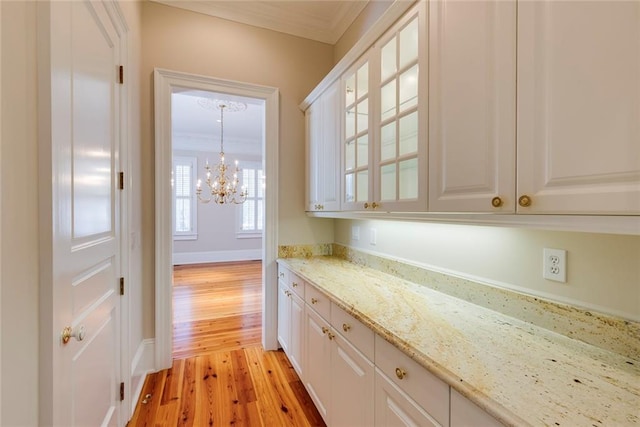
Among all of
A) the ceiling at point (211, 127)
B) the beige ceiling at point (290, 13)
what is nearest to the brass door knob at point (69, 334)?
the beige ceiling at point (290, 13)

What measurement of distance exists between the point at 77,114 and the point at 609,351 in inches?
80.3

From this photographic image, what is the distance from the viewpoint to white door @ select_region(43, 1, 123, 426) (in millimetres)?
Answer: 916

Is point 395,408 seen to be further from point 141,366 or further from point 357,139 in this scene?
point 141,366

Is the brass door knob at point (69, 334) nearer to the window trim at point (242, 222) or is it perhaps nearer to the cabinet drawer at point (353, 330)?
the cabinet drawer at point (353, 330)

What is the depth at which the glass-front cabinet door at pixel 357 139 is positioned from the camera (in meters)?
1.64

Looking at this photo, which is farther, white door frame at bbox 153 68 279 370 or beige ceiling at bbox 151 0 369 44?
beige ceiling at bbox 151 0 369 44

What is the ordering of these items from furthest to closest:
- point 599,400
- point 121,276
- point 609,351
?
point 121,276, point 609,351, point 599,400

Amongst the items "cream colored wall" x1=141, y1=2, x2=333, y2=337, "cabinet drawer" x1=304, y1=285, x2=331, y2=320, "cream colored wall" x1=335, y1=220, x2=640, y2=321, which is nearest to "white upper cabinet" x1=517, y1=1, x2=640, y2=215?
"cream colored wall" x1=335, y1=220, x2=640, y2=321

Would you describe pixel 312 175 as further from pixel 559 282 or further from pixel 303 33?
pixel 559 282

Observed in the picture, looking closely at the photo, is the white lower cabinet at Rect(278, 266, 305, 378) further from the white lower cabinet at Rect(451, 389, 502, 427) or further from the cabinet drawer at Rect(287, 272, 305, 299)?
the white lower cabinet at Rect(451, 389, 502, 427)

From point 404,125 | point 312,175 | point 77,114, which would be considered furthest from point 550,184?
point 312,175

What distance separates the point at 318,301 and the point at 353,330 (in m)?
0.42

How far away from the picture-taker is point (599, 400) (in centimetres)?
67

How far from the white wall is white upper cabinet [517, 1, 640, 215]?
6.48m
